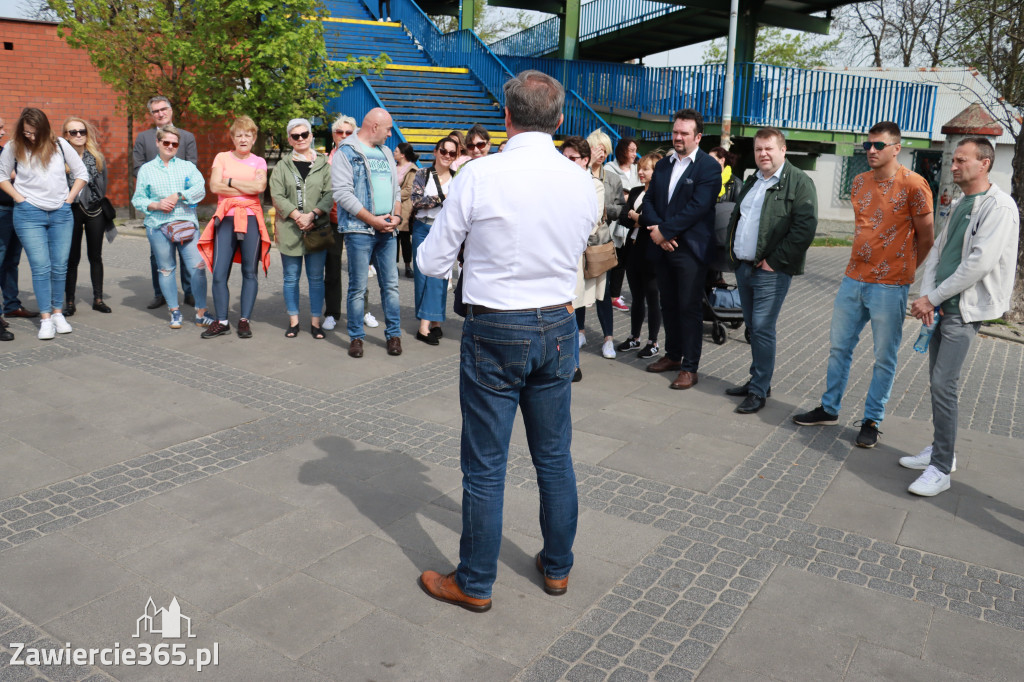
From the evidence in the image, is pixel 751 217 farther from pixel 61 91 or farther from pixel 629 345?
pixel 61 91

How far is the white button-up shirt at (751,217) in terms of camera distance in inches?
234

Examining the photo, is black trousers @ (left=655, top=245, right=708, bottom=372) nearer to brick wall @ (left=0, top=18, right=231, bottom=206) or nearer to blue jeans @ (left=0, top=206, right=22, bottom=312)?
blue jeans @ (left=0, top=206, right=22, bottom=312)

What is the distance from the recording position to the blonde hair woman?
824cm

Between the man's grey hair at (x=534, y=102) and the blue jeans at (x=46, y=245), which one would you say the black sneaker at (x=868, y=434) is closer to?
the man's grey hair at (x=534, y=102)

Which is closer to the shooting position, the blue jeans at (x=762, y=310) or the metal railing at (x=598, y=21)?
the blue jeans at (x=762, y=310)

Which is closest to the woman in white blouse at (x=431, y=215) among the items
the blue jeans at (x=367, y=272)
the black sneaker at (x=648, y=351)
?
the blue jeans at (x=367, y=272)

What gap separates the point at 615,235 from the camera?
7.71 metres

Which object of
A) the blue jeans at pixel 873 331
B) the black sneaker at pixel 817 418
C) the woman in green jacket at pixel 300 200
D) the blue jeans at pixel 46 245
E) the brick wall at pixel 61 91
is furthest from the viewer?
the brick wall at pixel 61 91

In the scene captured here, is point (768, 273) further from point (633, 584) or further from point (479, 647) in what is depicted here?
point (479, 647)

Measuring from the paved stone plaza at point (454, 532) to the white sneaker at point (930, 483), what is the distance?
0.05 meters

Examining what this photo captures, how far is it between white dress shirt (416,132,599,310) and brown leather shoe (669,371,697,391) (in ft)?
11.9

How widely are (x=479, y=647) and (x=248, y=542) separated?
1.35 m

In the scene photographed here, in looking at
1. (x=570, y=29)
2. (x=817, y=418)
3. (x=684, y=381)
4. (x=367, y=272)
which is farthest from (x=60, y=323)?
(x=570, y=29)

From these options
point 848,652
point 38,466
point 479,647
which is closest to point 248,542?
point 479,647
